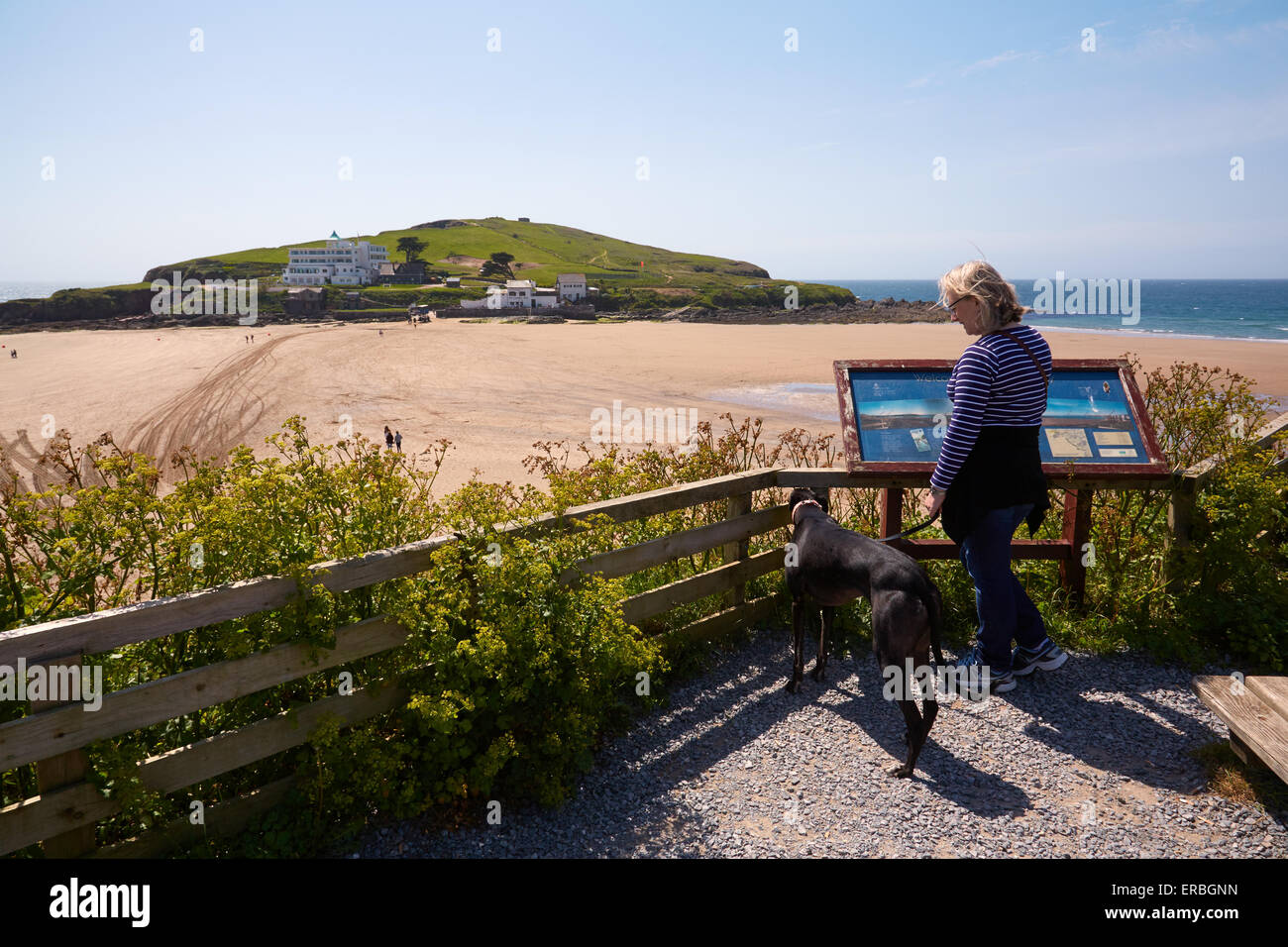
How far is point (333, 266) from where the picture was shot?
414 ft

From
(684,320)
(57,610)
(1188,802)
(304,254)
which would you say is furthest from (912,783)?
(304,254)

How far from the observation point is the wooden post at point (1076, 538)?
18.8 feet

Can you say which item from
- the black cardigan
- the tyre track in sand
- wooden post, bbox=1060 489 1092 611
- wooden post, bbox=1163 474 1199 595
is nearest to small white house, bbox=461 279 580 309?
the tyre track in sand

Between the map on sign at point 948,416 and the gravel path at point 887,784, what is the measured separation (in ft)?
5.00

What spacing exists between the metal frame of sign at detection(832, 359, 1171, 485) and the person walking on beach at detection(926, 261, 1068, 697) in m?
0.69

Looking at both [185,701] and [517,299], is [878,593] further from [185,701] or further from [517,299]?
[517,299]

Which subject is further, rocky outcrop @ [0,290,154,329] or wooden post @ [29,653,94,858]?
rocky outcrop @ [0,290,154,329]

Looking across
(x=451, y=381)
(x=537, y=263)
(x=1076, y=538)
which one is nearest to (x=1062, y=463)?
(x=1076, y=538)

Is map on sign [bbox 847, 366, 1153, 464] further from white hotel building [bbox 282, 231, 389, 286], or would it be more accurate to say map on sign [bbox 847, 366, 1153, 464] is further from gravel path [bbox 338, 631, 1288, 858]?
white hotel building [bbox 282, 231, 389, 286]

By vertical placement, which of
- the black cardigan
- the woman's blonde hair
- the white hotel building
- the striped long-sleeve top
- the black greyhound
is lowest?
the black greyhound

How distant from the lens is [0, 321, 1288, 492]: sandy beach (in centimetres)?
2400

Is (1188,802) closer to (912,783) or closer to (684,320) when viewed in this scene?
(912,783)

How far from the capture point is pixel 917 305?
9712 cm
